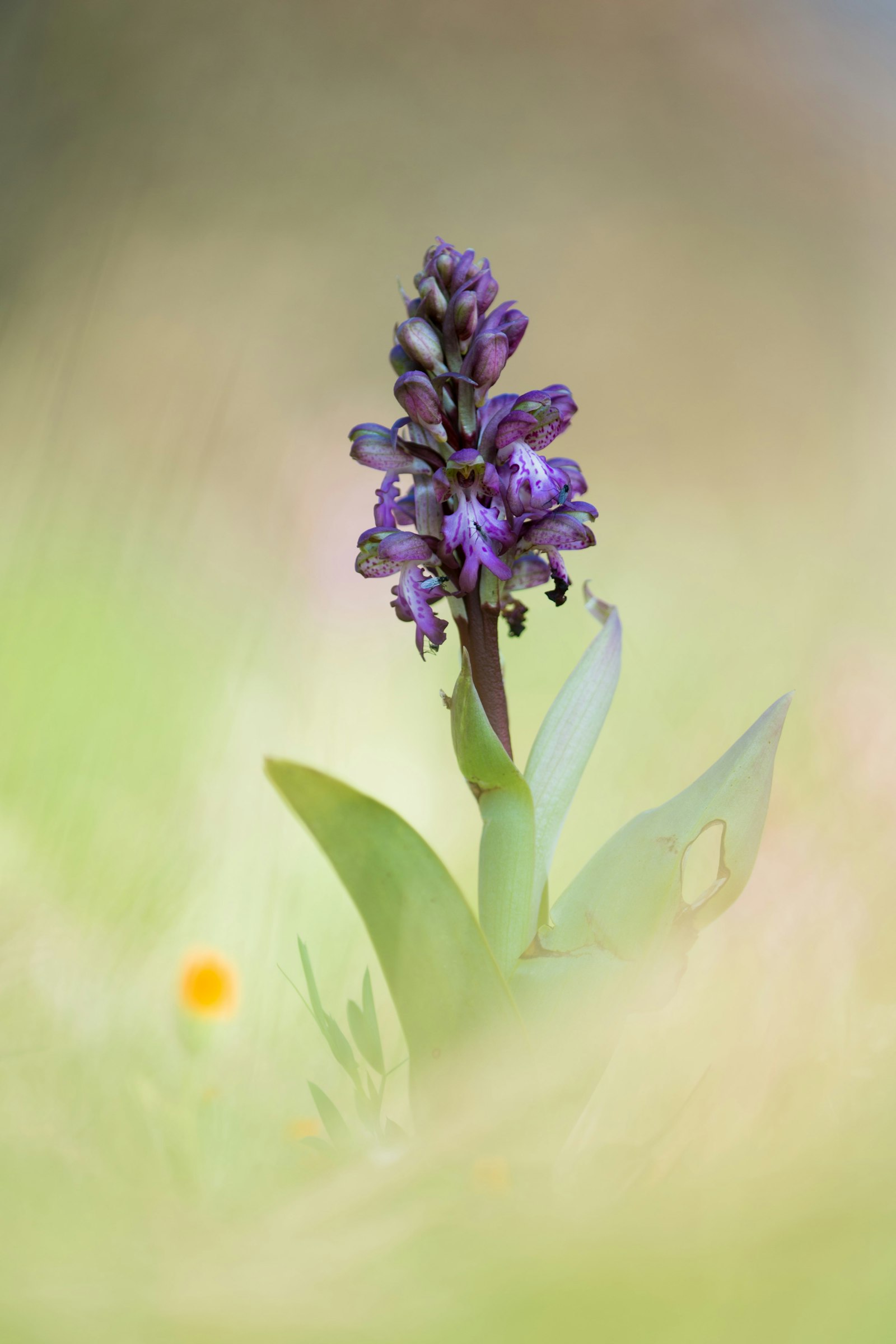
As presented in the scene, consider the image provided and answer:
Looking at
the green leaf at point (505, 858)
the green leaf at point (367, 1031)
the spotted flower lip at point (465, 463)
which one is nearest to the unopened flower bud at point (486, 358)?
the spotted flower lip at point (465, 463)

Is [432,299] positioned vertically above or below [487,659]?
above

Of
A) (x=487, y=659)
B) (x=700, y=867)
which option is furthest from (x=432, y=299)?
(x=700, y=867)

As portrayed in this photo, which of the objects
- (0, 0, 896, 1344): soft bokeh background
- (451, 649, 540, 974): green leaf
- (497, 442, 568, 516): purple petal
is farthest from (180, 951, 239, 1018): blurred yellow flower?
(497, 442, 568, 516): purple petal

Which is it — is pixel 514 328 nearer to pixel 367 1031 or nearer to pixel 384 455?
pixel 384 455

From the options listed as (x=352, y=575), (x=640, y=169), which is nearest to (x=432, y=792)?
(x=352, y=575)

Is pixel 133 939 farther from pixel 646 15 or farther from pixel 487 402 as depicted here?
pixel 646 15

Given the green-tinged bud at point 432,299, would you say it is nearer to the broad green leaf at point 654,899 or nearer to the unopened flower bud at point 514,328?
the unopened flower bud at point 514,328

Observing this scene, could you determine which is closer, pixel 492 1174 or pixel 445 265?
pixel 492 1174
